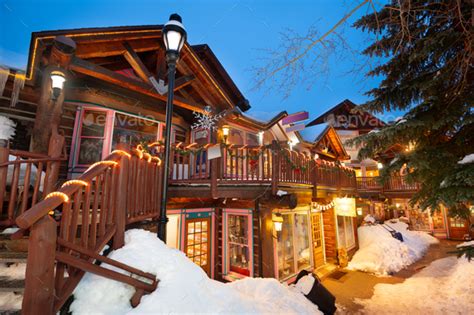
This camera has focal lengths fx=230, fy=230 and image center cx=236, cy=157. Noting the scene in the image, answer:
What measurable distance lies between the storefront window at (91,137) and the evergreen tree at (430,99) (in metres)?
7.40

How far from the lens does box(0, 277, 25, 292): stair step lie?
264 centimetres

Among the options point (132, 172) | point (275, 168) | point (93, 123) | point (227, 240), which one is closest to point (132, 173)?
point (132, 172)

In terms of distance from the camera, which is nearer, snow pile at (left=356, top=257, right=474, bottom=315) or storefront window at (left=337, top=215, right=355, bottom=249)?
snow pile at (left=356, top=257, right=474, bottom=315)

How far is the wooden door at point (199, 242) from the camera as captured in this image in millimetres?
8422

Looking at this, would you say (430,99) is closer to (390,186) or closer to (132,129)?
(132,129)

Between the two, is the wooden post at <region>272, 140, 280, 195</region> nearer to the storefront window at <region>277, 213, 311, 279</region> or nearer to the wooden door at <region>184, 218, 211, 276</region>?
the storefront window at <region>277, 213, 311, 279</region>

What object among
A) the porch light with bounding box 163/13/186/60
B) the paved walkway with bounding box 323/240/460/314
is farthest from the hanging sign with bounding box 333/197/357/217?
the porch light with bounding box 163/13/186/60

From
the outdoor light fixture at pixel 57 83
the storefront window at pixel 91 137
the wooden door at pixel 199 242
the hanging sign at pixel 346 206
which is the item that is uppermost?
the outdoor light fixture at pixel 57 83

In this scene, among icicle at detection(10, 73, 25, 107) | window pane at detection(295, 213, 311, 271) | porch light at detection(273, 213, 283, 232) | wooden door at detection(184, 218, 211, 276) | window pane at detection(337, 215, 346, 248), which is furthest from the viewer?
window pane at detection(337, 215, 346, 248)

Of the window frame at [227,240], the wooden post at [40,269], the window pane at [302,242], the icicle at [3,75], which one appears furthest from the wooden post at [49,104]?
the window pane at [302,242]

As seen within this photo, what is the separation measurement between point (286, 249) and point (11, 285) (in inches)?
335

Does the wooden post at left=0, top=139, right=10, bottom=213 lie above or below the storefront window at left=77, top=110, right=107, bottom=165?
below

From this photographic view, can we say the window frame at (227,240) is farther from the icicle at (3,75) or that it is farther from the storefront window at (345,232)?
the icicle at (3,75)

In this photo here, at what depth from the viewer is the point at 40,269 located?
2039mm
